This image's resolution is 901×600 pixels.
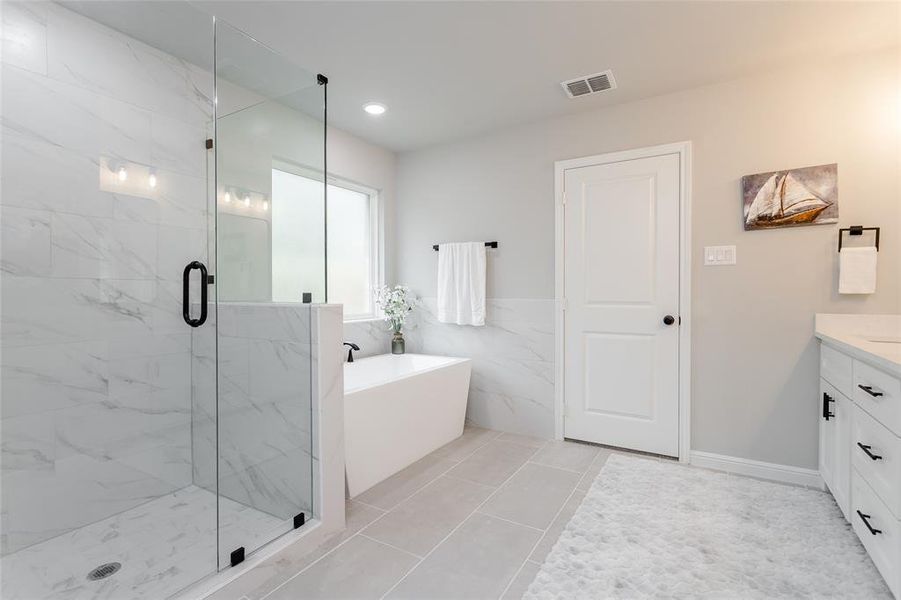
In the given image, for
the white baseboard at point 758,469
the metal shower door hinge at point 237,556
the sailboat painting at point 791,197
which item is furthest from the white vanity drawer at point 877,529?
the metal shower door hinge at point 237,556

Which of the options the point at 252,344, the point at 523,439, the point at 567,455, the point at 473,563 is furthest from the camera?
the point at 523,439

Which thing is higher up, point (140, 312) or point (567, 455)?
point (140, 312)

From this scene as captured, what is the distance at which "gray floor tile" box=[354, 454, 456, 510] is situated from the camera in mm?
2355

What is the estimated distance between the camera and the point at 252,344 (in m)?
2.03

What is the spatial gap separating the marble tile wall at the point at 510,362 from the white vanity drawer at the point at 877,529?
1745 mm

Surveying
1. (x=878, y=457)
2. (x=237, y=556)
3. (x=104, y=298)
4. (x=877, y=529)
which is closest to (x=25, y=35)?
(x=104, y=298)

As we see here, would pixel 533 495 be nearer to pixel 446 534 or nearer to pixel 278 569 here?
pixel 446 534

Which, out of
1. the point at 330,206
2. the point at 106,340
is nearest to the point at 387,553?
the point at 106,340

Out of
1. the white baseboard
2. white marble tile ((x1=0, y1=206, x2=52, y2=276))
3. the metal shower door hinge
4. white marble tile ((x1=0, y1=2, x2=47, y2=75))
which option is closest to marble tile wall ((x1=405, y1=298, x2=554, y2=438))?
the white baseboard

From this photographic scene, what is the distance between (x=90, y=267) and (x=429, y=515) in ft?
6.74

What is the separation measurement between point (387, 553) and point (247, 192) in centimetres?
180

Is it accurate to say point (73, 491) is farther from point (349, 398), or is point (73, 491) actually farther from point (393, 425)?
point (393, 425)

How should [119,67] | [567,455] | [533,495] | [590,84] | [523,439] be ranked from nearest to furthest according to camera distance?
[119,67] < [533,495] < [590,84] < [567,455] < [523,439]

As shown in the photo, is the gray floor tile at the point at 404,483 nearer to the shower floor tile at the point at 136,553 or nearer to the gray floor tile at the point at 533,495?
the gray floor tile at the point at 533,495
